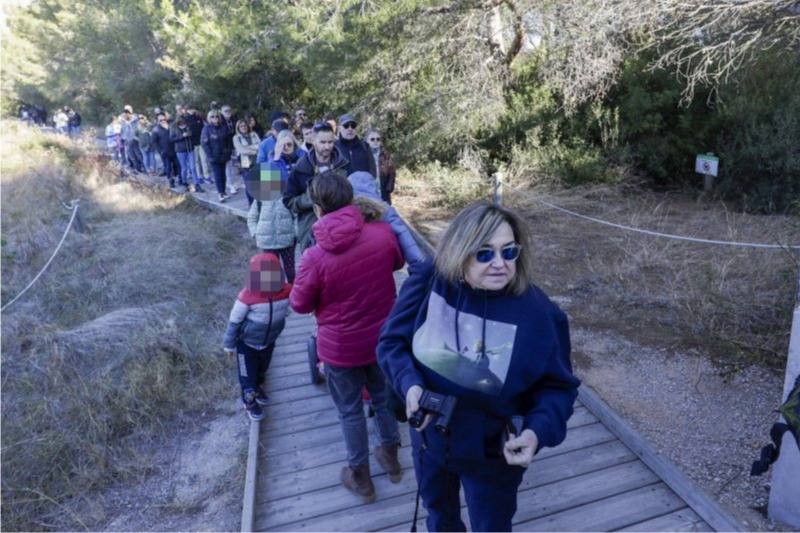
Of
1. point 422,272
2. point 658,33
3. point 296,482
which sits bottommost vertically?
point 296,482

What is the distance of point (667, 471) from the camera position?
123 inches

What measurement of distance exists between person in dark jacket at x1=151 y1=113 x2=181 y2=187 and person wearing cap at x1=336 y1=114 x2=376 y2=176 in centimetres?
835

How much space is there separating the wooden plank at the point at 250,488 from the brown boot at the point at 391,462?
2.42ft

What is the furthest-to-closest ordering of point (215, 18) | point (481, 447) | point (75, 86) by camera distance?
point (75, 86) → point (215, 18) → point (481, 447)

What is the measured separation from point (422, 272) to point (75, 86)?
3435cm

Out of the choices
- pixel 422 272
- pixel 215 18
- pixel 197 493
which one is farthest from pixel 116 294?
pixel 215 18

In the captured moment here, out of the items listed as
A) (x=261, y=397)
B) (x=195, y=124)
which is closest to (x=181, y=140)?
(x=195, y=124)

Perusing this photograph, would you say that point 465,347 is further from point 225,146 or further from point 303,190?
point 225,146

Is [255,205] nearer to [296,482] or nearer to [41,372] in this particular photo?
[296,482]

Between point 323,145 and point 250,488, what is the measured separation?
7.98ft

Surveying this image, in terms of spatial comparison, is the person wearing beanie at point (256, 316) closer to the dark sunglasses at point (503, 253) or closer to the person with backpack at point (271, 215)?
the person with backpack at point (271, 215)

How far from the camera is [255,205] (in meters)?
4.75

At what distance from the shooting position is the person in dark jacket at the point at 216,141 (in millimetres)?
9680

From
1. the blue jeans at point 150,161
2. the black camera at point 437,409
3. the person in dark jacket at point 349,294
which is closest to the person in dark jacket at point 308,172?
the person in dark jacket at point 349,294
